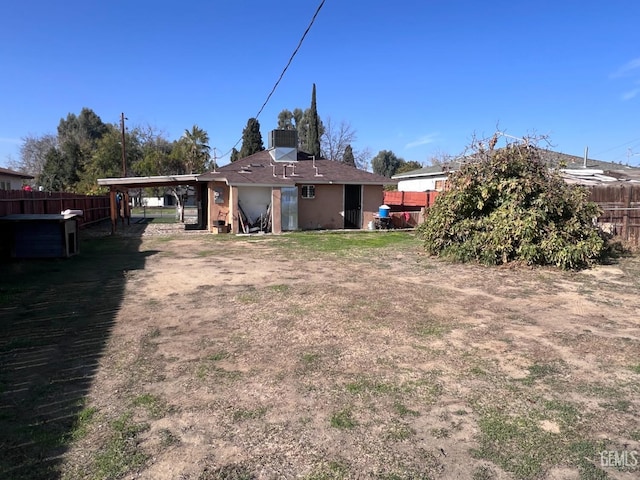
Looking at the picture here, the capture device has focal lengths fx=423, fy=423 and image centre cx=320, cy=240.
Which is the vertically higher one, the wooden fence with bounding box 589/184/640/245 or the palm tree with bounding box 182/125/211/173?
the palm tree with bounding box 182/125/211/173

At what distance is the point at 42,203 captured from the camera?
583 inches

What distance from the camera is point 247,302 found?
688 cm

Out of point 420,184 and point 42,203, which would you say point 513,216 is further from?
point 420,184

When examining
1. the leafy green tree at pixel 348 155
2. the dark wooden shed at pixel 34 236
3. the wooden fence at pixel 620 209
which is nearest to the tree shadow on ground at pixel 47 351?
the dark wooden shed at pixel 34 236

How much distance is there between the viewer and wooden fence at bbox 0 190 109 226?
12.2 meters

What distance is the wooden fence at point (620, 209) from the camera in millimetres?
12266

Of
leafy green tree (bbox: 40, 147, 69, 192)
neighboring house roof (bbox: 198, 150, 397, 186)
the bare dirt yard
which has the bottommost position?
the bare dirt yard

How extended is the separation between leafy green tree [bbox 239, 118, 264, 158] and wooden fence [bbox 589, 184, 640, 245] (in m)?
35.2

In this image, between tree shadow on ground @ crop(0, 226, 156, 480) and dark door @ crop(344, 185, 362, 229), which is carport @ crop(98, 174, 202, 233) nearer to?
dark door @ crop(344, 185, 362, 229)

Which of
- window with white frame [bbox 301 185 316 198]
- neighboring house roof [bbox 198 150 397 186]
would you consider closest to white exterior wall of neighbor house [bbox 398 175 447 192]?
neighboring house roof [bbox 198 150 397 186]

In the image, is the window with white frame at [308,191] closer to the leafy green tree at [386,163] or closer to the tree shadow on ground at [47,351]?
the tree shadow on ground at [47,351]

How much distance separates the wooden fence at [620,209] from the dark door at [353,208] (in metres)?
10.7

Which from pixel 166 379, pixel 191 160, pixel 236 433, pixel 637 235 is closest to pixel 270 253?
pixel 166 379

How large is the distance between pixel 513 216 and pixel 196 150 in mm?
36141
